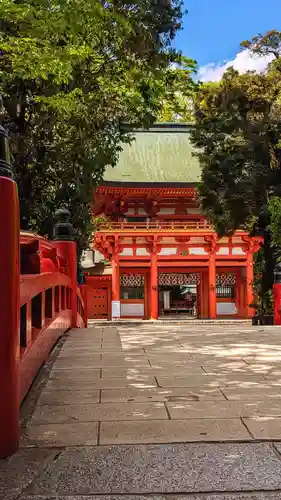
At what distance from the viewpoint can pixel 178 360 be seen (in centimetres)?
486

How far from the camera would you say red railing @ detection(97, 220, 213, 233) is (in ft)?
78.0

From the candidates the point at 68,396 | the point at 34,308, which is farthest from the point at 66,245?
the point at 68,396

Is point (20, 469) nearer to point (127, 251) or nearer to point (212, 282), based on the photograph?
point (127, 251)

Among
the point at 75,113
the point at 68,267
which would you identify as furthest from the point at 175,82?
the point at 68,267

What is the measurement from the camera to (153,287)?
79.2 feet

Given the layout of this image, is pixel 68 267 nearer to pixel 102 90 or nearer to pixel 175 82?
pixel 102 90

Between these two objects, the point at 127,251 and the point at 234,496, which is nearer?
the point at 234,496

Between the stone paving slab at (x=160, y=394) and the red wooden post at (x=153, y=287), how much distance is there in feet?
67.0

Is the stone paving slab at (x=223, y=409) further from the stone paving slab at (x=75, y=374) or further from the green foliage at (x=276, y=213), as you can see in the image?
the green foliage at (x=276, y=213)

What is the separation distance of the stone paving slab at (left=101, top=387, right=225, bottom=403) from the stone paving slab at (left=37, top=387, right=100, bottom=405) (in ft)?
0.23

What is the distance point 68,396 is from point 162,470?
4.85 ft

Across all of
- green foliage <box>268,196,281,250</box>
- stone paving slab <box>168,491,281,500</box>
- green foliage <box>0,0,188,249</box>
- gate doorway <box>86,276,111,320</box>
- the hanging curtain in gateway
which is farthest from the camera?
the hanging curtain in gateway

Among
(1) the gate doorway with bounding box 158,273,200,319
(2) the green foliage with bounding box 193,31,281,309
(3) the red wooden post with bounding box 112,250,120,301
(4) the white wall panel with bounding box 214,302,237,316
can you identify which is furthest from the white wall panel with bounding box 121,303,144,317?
(2) the green foliage with bounding box 193,31,281,309

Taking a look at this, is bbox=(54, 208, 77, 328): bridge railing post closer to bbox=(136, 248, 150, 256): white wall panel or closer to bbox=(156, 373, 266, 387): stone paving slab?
bbox=(156, 373, 266, 387): stone paving slab
